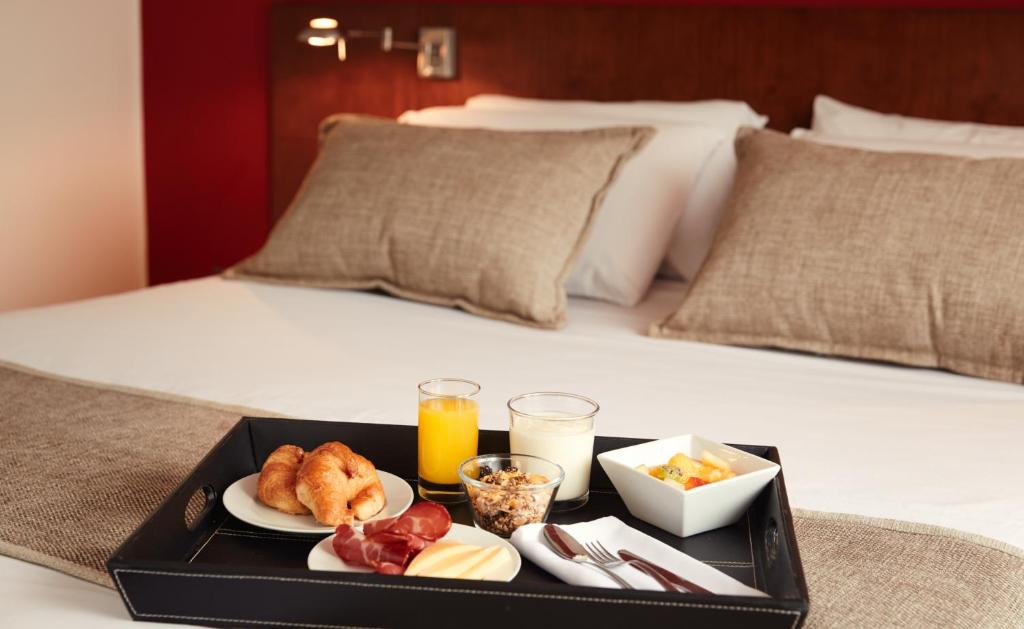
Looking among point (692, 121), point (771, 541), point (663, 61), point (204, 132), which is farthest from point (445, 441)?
point (204, 132)

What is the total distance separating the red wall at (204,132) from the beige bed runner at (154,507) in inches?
86.0

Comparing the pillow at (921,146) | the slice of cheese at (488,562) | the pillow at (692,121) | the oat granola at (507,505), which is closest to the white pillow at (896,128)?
the pillow at (921,146)

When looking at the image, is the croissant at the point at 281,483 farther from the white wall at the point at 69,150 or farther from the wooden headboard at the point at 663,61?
the white wall at the point at 69,150

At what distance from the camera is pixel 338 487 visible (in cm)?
107

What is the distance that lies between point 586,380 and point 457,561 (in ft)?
2.88

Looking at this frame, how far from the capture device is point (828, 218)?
202 cm

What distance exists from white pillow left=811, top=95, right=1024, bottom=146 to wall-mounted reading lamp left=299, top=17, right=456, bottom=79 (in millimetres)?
1063

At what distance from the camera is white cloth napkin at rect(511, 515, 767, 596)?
0.96 m

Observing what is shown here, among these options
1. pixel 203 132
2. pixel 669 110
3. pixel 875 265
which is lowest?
pixel 875 265

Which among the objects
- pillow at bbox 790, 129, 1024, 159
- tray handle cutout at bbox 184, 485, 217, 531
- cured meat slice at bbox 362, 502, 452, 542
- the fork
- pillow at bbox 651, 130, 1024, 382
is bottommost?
tray handle cutout at bbox 184, 485, 217, 531

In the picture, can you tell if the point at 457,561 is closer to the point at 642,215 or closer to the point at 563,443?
the point at 563,443

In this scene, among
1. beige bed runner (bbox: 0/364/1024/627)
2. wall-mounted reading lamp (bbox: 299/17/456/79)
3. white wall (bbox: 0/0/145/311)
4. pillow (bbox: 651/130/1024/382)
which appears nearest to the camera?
beige bed runner (bbox: 0/364/1024/627)

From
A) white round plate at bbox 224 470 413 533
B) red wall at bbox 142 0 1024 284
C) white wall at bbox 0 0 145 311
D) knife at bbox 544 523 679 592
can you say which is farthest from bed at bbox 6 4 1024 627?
white wall at bbox 0 0 145 311

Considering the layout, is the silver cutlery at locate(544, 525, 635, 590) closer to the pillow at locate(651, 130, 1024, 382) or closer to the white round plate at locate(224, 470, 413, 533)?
the white round plate at locate(224, 470, 413, 533)
